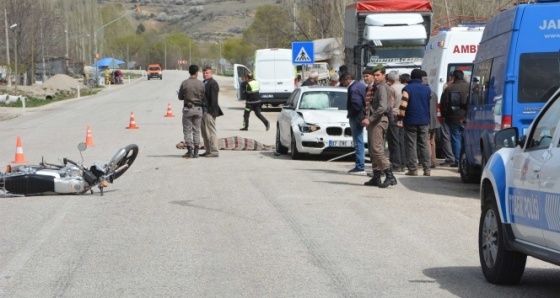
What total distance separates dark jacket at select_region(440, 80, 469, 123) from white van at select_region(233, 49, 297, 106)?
2575cm

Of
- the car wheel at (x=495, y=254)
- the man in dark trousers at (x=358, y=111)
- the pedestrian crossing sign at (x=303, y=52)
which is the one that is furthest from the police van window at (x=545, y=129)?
the pedestrian crossing sign at (x=303, y=52)

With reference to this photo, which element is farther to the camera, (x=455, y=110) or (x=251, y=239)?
(x=455, y=110)

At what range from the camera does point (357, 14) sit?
33.0 metres

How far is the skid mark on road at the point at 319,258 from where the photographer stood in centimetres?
767

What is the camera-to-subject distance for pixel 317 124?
766 inches

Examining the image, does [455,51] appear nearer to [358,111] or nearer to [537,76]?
[358,111]

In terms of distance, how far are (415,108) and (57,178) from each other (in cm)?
652

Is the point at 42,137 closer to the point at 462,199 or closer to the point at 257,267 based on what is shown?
the point at 462,199

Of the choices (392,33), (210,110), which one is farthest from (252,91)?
(210,110)

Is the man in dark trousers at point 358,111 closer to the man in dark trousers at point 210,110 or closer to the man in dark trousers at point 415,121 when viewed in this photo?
the man in dark trousers at point 415,121

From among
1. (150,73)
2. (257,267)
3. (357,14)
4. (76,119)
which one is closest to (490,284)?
(257,267)

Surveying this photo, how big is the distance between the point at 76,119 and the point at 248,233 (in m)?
29.5

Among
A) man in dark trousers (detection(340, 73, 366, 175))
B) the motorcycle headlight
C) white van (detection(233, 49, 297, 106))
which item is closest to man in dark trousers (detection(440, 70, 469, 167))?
man in dark trousers (detection(340, 73, 366, 175))

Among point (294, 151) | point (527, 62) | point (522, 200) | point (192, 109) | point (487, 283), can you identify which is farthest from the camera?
point (294, 151)
